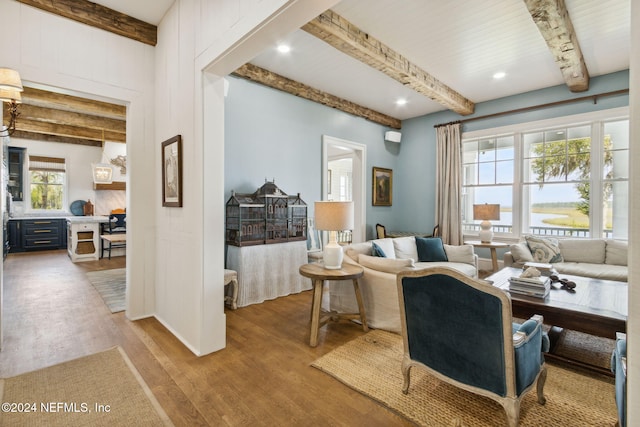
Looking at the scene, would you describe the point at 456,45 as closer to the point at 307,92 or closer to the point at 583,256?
the point at 307,92

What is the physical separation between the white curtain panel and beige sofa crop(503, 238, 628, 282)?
139cm

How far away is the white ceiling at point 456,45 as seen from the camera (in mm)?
2908

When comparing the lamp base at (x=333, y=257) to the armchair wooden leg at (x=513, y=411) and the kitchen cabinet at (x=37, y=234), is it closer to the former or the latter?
the armchair wooden leg at (x=513, y=411)

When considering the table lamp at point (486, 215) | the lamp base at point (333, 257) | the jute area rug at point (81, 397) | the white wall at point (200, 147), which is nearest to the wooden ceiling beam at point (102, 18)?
the white wall at point (200, 147)

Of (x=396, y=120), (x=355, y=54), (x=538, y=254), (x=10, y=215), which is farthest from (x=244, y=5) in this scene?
(x=10, y=215)

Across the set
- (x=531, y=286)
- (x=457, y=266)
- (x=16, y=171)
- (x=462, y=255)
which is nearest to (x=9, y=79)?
(x=531, y=286)

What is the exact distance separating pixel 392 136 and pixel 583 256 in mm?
3685

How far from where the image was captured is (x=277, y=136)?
449cm

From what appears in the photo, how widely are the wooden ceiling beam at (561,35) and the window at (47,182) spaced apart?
1037 centimetres

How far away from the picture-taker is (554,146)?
4.95 metres

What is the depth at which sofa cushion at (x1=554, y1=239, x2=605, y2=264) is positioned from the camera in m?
4.13

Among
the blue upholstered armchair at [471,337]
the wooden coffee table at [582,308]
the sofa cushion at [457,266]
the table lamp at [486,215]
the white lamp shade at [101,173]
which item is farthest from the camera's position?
the white lamp shade at [101,173]

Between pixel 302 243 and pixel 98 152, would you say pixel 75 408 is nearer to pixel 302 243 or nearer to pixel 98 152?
pixel 302 243

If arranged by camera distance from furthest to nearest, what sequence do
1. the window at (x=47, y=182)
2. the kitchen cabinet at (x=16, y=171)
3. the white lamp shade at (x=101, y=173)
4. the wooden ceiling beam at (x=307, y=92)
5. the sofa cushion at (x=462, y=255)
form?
1. the window at (x=47, y=182)
2. the kitchen cabinet at (x=16, y=171)
3. the white lamp shade at (x=101, y=173)
4. the sofa cushion at (x=462, y=255)
5. the wooden ceiling beam at (x=307, y=92)
